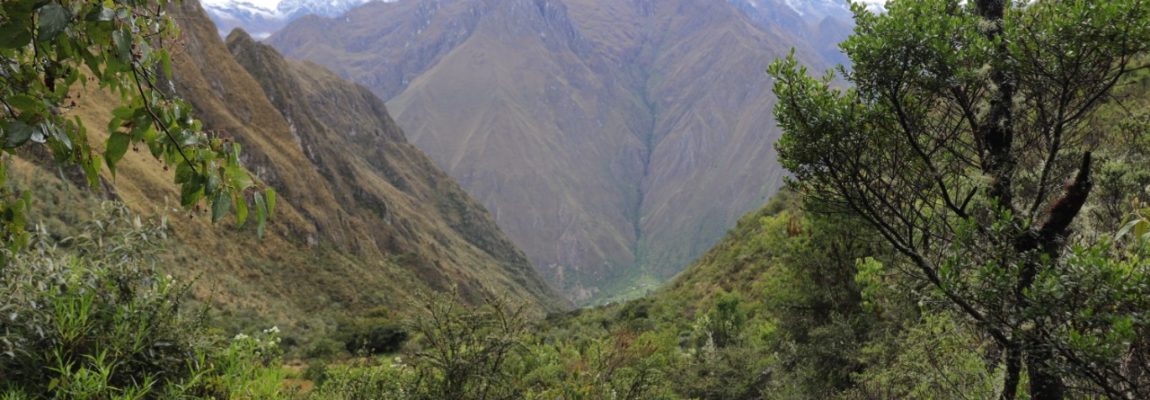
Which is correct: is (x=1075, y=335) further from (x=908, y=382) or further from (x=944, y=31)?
(x=908, y=382)

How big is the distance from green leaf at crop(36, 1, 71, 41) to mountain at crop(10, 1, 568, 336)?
4932 millimetres

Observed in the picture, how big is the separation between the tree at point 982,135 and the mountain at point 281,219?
3916 millimetres

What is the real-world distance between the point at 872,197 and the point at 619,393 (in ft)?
12.5

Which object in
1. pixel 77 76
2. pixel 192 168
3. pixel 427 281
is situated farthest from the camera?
pixel 427 281

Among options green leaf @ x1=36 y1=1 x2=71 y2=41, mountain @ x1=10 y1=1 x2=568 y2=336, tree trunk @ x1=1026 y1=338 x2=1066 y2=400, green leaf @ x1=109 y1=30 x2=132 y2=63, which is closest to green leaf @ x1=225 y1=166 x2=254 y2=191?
green leaf @ x1=109 y1=30 x2=132 y2=63

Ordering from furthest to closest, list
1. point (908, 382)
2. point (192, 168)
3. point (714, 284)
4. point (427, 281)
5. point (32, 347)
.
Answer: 1. point (427, 281)
2. point (714, 284)
3. point (908, 382)
4. point (32, 347)
5. point (192, 168)

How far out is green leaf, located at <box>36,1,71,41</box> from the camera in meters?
1.52

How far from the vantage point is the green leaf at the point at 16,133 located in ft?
5.73

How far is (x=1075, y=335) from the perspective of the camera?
11.9 ft

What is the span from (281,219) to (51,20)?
60616 mm

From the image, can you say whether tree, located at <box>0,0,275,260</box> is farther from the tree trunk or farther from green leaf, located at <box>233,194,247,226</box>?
the tree trunk

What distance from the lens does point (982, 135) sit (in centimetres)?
577

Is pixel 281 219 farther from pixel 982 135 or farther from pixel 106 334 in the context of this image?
pixel 982 135

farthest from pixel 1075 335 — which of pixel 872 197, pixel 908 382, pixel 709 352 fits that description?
pixel 709 352
